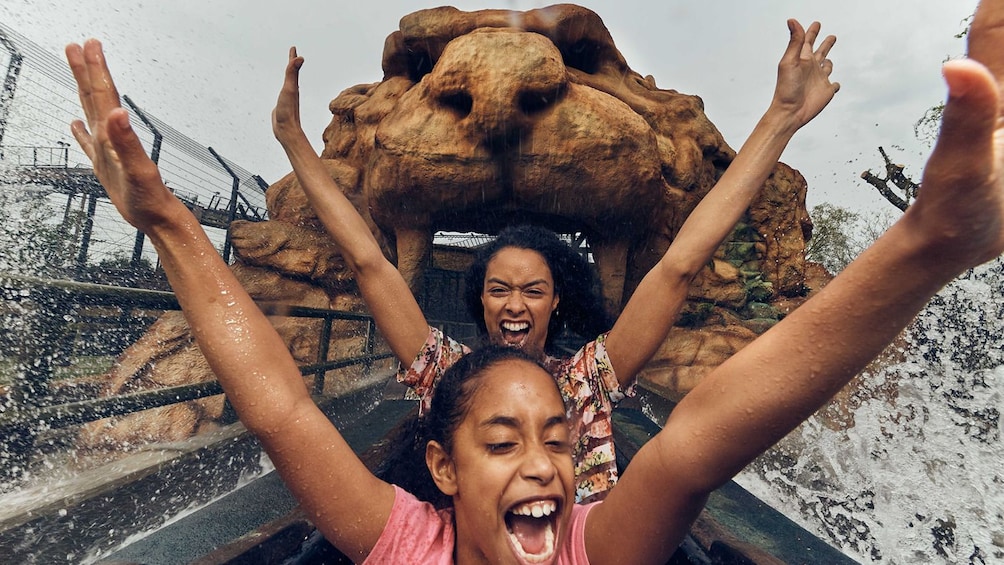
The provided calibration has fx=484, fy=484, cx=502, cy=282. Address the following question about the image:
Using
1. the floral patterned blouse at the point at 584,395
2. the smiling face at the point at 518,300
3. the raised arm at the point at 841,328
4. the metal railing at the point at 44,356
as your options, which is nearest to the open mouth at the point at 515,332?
the smiling face at the point at 518,300

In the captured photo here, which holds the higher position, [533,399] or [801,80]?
[801,80]

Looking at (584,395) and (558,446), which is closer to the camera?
(558,446)

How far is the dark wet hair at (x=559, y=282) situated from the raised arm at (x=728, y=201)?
47 centimetres

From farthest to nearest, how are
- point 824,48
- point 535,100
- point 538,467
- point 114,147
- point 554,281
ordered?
point 535,100 < point 554,281 < point 824,48 < point 538,467 < point 114,147

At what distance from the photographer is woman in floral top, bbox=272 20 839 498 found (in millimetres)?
1527

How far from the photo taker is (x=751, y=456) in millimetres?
805

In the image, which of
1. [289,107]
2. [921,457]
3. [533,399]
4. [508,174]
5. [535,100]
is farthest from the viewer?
[508,174]

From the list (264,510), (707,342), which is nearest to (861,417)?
(707,342)

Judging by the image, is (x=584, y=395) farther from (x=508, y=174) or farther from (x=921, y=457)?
(x=921, y=457)

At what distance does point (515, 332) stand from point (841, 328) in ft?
3.99

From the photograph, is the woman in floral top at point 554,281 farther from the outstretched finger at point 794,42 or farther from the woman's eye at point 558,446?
the woman's eye at point 558,446

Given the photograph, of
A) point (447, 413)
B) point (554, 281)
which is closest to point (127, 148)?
point (447, 413)

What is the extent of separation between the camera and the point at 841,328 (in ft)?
2.24

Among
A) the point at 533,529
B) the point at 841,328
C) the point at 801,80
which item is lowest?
the point at 533,529
